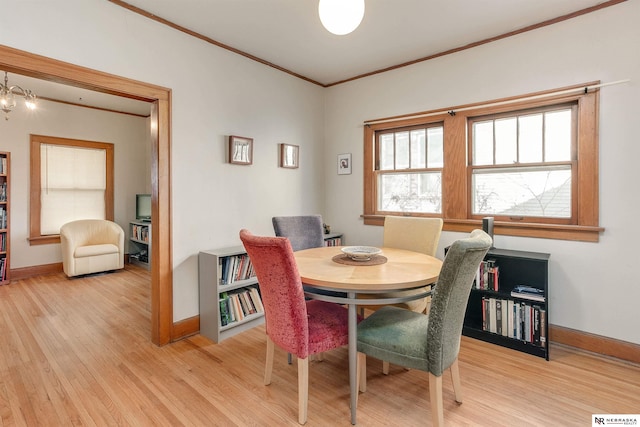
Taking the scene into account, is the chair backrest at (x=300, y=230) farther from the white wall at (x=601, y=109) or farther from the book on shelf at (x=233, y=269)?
the white wall at (x=601, y=109)

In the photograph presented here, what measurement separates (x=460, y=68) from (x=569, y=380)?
8.67ft

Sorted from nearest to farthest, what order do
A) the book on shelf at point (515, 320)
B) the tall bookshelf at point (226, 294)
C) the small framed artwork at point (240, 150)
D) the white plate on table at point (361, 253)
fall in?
1. the white plate on table at point (361, 253)
2. the book on shelf at point (515, 320)
3. the tall bookshelf at point (226, 294)
4. the small framed artwork at point (240, 150)

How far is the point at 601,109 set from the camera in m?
2.40

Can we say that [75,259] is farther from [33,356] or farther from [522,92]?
[522,92]

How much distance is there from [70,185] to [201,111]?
3724 millimetres

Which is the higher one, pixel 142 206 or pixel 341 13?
pixel 341 13

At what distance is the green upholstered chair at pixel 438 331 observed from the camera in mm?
1442

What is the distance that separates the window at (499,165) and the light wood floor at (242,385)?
1.06 metres

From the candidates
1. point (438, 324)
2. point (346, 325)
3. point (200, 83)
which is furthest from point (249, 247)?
point (200, 83)

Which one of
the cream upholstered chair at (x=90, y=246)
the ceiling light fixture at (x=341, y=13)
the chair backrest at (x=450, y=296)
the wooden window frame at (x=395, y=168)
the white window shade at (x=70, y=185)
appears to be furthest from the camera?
the white window shade at (x=70, y=185)

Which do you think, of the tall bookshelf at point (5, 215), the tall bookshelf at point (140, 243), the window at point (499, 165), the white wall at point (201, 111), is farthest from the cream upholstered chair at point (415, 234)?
the tall bookshelf at point (5, 215)

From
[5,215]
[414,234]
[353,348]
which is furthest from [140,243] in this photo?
[353,348]

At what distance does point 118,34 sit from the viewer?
2.37 m

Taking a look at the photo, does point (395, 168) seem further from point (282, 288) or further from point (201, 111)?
point (282, 288)
